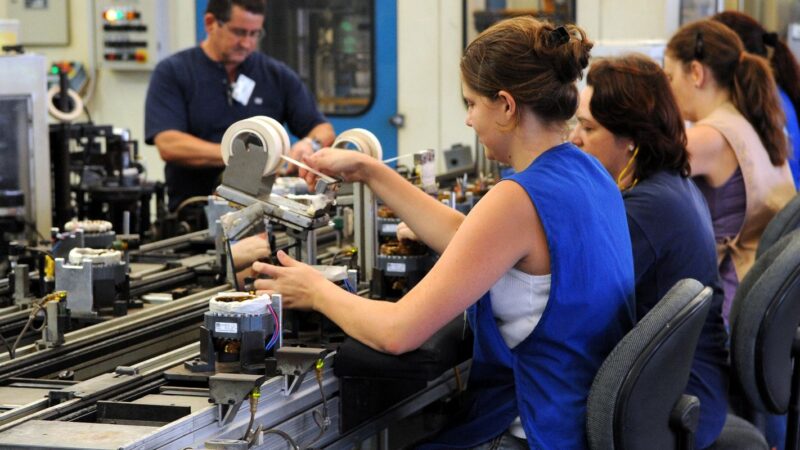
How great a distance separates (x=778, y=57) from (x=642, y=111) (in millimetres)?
1789

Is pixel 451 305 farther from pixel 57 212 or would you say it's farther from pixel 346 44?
pixel 346 44

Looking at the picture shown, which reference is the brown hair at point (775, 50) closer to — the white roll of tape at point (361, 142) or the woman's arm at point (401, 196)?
the white roll of tape at point (361, 142)

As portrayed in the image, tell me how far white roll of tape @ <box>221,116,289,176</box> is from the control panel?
3208 mm

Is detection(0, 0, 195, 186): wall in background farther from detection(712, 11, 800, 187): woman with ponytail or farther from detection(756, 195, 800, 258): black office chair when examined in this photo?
detection(756, 195, 800, 258): black office chair

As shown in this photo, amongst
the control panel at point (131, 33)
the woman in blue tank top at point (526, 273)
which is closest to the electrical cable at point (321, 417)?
the woman in blue tank top at point (526, 273)

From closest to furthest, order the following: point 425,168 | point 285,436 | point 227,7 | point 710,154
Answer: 1. point 285,436
2. point 425,168
3. point 710,154
4. point 227,7

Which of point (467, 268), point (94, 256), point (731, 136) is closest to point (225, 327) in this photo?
point (467, 268)

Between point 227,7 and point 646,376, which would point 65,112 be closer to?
point 227,7

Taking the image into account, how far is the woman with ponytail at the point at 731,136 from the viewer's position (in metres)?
3.03

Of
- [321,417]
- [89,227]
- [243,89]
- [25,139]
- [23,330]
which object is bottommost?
[321,417]

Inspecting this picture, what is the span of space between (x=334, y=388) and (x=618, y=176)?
2.62 feet

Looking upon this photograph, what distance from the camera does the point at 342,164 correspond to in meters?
2.18

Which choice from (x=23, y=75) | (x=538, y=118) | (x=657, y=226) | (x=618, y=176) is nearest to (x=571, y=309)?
(x=538, y=118)

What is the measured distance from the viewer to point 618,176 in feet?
7.70
